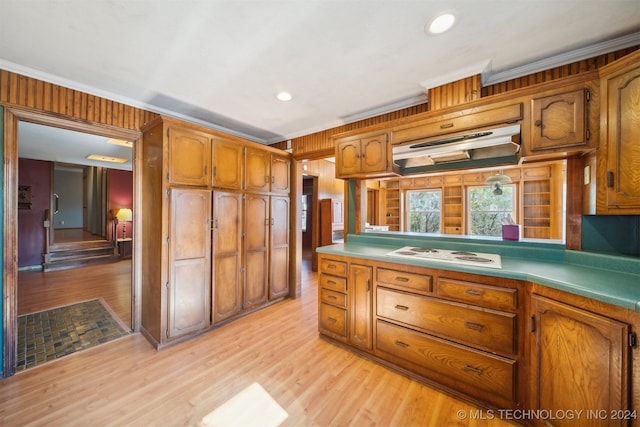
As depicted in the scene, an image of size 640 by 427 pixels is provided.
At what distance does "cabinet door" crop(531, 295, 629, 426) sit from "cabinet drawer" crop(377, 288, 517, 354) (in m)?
0.16

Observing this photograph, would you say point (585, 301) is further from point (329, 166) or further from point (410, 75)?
point (329, 166)

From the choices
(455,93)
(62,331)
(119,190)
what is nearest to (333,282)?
(455,93)

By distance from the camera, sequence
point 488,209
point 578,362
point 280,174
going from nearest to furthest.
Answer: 1. point 578,362
2. point 280,174
3. point 488,209

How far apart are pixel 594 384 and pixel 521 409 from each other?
51 cm

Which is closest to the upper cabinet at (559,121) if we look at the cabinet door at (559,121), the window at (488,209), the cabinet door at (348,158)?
the cabinet door at (559,121)

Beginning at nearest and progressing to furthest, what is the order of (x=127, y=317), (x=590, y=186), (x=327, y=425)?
1. (x=327, y=425)
2. (x=590, y=186)
3. (x=127, y=317)

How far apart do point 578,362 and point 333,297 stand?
1.70 metres

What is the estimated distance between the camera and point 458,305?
1724mm

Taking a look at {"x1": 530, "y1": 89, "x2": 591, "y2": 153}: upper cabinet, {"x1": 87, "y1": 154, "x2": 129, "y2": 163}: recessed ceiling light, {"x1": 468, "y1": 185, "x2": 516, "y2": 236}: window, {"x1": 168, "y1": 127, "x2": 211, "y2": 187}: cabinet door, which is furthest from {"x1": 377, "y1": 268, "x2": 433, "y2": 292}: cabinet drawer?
{"x1": 87, "y1": 154, "x2": 129, "y2": 163}: recessed ceiling light

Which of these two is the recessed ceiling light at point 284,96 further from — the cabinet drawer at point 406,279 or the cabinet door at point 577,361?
the cabinet door at point 577,361

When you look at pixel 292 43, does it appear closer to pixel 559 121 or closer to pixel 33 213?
pixel 559 121

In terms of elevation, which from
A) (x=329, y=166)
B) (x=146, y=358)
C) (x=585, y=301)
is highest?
(x=329, y=166)

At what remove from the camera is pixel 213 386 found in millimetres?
1859

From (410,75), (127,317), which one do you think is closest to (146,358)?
(127,317)
